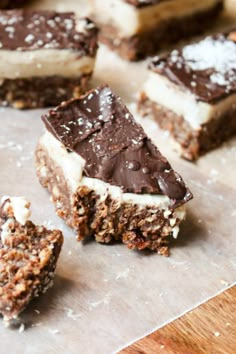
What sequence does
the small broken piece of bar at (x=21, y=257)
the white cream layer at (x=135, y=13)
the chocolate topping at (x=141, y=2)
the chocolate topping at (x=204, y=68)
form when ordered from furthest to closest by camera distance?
1. the white cream layer at (x=135, y=13)
2. the chocolate topping at (x=141, y=2)
3. the chocolate topping at (x=204, y=68)
4. the small broken piece of bar at (x=21, y=257)

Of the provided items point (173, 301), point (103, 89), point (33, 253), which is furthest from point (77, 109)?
point (173, 301)

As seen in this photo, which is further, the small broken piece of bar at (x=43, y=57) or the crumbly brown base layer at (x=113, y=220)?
the small broken piece of bar at (x=43, y=57)

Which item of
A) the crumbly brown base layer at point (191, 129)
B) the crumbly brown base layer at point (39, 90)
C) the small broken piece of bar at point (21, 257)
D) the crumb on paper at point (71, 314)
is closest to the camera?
the small broken piece of bar at point (21, 257)

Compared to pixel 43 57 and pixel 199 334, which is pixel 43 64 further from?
pixel 199 334

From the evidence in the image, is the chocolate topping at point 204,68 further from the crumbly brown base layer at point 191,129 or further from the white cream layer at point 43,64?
the white cream layer at point 43,64

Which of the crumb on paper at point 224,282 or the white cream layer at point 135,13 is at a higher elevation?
the white cream layer at point 135,13

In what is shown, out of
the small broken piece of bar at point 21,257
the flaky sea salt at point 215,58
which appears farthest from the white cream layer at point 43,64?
the small broken piece of bar at point 21,257

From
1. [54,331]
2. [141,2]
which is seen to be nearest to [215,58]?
[141,2]
